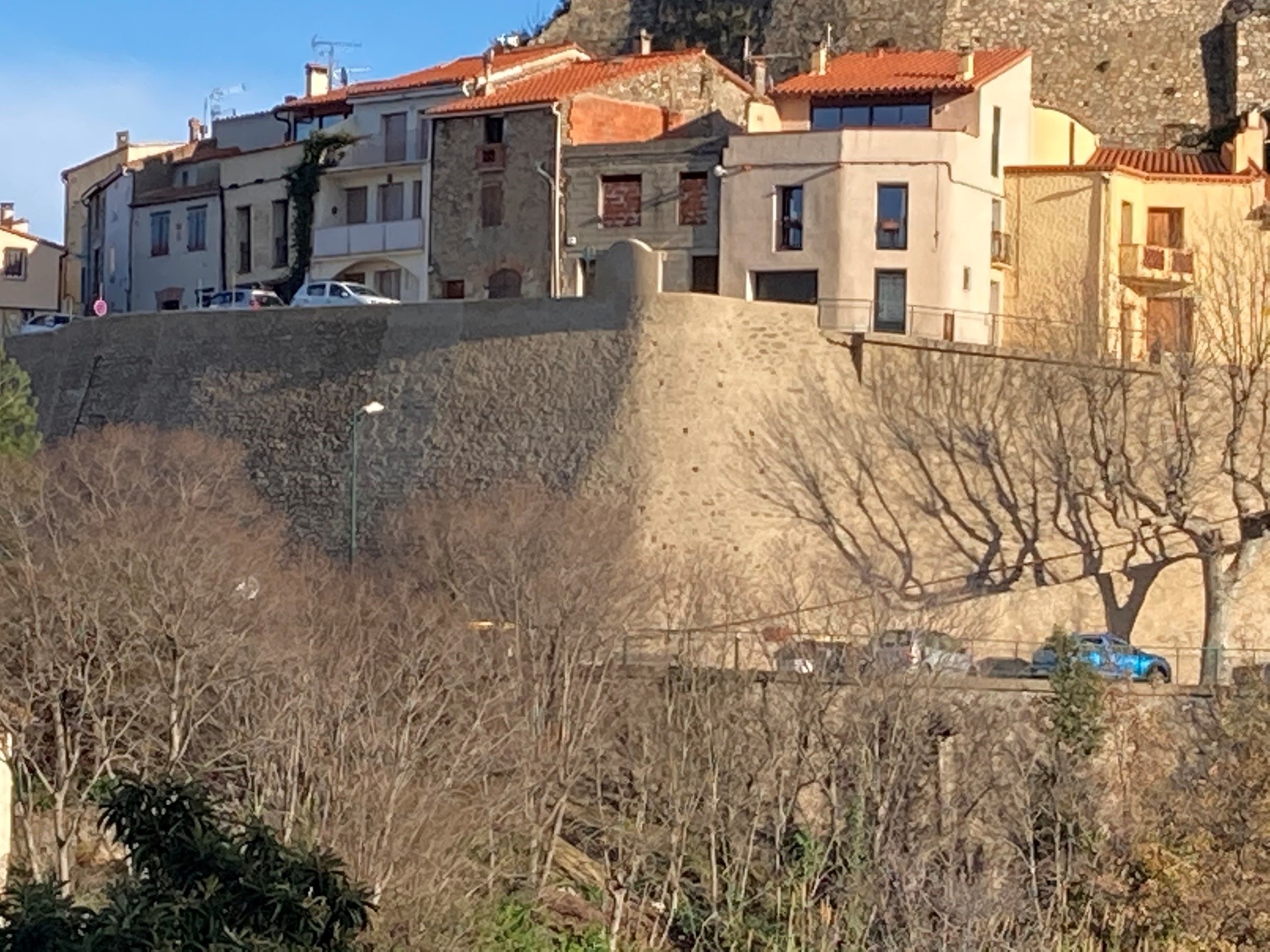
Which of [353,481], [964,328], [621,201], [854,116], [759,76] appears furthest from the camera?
[759,76]

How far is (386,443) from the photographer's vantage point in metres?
49.1

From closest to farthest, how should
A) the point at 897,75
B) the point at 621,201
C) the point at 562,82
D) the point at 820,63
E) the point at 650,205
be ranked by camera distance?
the point at 650,205 < the point at 621,201 < the point at 897,75 < the point at 562,82 < the point at 820,63

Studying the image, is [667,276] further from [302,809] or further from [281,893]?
[281,893]

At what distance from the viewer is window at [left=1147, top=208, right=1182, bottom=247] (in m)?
56.3

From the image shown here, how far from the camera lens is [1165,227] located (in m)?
56.7

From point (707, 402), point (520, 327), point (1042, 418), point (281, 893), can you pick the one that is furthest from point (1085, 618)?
point (281, 893)

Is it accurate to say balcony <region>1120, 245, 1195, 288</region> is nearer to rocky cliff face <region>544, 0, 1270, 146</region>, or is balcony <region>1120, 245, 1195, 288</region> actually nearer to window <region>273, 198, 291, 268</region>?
rocky cliff face <region>544, 0, 1270, 146</region>

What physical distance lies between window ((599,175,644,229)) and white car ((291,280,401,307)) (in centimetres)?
438

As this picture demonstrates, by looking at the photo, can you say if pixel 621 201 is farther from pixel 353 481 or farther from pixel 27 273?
pixel 27 273

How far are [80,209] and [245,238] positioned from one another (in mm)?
17879

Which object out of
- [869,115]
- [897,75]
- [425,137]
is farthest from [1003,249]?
[425,137]

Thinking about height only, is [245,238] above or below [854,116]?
below

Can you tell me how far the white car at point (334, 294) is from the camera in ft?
178

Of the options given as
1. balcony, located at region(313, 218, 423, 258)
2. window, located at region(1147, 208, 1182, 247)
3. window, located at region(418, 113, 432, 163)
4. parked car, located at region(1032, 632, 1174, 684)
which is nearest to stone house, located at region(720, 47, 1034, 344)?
window, located at region(1147, 208, 1182, 247)
